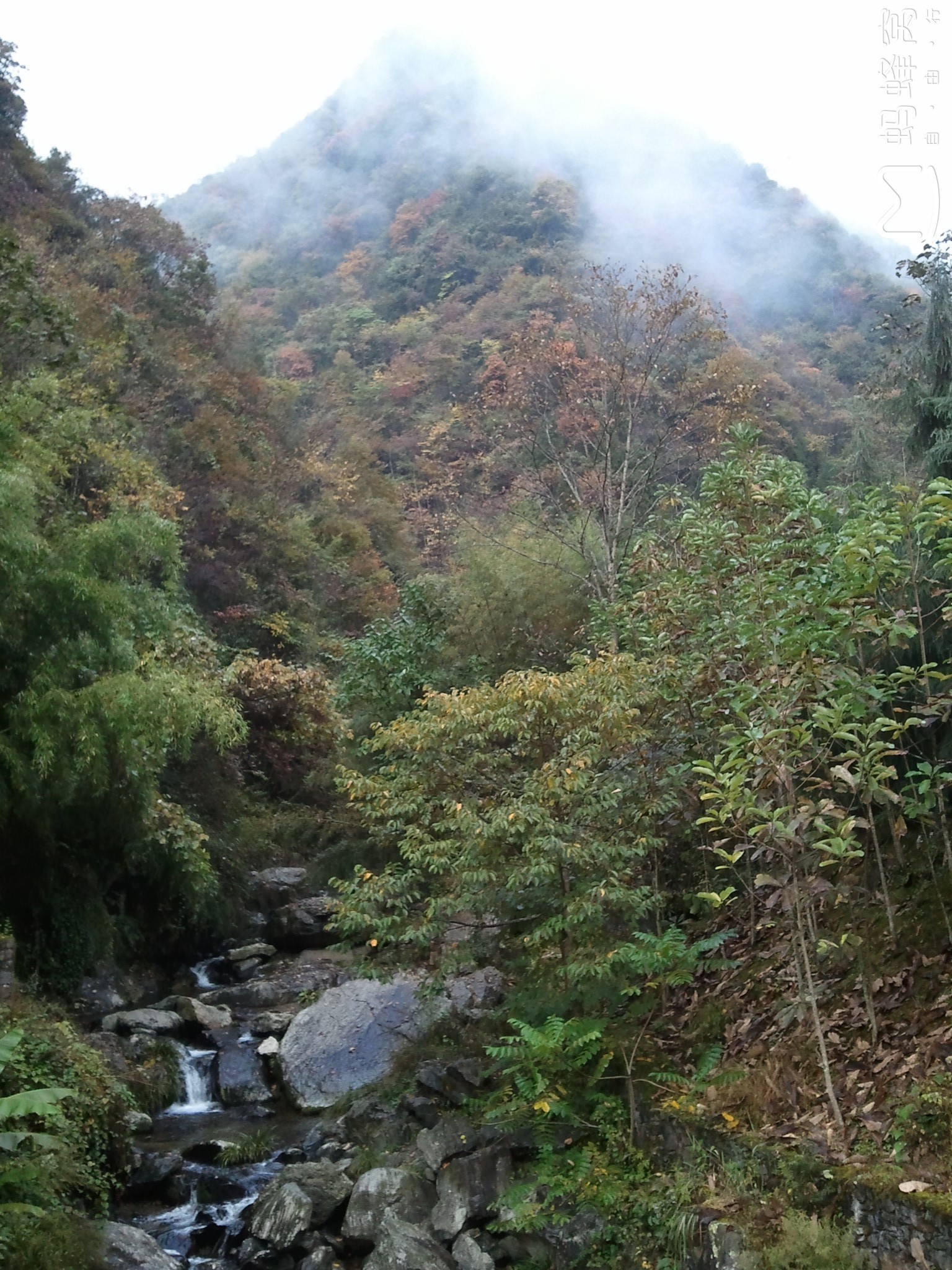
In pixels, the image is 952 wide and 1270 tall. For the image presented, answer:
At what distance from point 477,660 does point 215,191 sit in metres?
80.6

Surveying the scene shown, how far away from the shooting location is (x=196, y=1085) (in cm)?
1098

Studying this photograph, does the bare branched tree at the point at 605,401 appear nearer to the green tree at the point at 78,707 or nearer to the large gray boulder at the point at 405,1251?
the green tree at the point at 78,707

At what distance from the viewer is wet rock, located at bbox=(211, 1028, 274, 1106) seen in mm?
10797

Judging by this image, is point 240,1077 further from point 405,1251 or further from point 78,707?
point 405,1251

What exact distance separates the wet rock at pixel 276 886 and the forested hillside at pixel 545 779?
4.7 inches

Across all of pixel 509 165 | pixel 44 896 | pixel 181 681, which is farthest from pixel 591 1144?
pixel 509 165

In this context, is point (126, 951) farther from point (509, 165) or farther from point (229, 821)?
point (509, 165)

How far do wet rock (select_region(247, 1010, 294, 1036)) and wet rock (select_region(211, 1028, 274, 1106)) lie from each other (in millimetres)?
379

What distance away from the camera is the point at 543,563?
14.9 meters

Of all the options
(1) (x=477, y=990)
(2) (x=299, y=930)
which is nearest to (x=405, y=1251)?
(1) (x=477, y=990)

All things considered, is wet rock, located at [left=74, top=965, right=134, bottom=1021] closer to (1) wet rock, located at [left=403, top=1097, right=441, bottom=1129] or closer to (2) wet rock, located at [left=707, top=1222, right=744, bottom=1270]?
(1) wet rock, located at [left=403, top=1097, right=441, bottom=1129]

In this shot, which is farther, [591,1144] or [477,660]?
[477,660]

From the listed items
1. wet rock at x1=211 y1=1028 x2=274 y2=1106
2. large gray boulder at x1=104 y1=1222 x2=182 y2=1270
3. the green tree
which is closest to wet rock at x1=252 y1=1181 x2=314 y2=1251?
large gray boulder at x1=104 y1=1222 x2=182 y2=1270

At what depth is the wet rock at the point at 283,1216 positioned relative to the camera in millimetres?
7426
